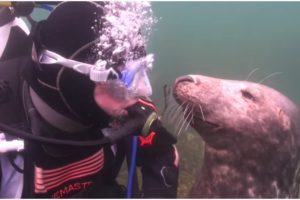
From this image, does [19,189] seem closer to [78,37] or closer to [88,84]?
[88,84]

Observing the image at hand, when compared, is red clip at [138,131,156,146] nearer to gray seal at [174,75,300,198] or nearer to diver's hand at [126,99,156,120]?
diver's hand at [126,99,156,120]

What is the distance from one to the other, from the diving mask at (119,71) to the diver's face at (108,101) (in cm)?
7

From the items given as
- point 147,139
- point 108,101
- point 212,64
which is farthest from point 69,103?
point 212,64

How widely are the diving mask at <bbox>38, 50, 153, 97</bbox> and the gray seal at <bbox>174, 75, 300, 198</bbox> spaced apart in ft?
3.88

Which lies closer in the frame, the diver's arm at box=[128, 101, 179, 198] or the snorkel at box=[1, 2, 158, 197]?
the snorkel at box=[1, 2, 158, 197]

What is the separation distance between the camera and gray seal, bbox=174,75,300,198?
3619mm

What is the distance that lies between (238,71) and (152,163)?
75.5 feet

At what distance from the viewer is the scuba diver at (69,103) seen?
245cm

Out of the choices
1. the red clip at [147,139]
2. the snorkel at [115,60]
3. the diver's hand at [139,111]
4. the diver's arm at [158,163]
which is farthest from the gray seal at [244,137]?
the snorkel at [115,60]

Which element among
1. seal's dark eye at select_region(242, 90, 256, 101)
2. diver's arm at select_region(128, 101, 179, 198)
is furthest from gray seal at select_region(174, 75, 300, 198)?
diver's arm at select_region(128, 101, 179, 198)

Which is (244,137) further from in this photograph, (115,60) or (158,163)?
(115,60)

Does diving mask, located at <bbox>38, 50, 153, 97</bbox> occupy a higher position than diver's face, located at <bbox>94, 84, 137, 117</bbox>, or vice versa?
diving mask, located at <bbox>38, 50, 153, 97</bbox>

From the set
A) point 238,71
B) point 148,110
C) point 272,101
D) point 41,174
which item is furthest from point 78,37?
point 238,71

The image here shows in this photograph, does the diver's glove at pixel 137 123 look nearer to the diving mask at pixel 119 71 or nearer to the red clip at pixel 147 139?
the diving mask at pixel 119 71
